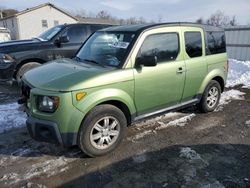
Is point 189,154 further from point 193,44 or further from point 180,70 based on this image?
point 193,44

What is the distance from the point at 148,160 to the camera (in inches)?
154

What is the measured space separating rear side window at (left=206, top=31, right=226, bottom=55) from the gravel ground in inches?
62.9

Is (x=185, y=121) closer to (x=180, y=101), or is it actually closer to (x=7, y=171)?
(x=180, y=101)

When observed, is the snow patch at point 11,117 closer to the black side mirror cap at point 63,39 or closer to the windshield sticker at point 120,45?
the windshield sticker at point 120,45

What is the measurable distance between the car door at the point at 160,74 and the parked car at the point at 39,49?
4066 millimetres

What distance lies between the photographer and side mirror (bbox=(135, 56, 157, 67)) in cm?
412

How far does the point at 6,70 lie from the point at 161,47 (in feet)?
15.4

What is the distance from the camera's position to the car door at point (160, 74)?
14.0 feet

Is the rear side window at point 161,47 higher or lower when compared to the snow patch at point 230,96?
higher

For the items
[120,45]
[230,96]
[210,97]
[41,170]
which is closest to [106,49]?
[120,45]

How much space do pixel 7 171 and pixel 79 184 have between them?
1101 millimetres

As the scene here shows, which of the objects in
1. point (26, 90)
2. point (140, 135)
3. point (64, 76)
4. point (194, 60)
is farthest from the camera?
point (194, 60)

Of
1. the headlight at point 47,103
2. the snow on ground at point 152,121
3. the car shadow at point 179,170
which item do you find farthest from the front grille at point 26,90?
the snow on ground at point 152,121

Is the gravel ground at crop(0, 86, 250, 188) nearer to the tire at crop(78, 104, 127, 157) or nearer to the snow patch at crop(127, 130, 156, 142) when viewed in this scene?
the snow patch at crop(127, 130, 156, 142)
